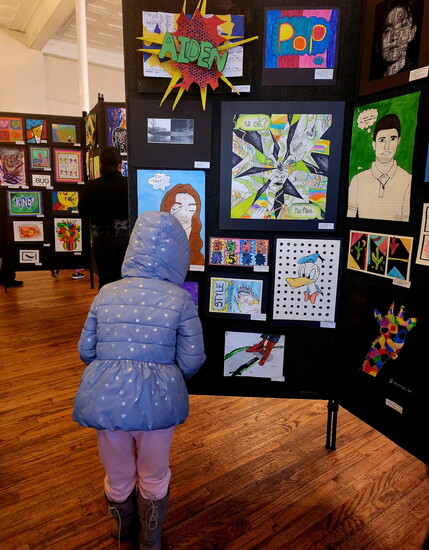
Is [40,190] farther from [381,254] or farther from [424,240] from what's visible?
[424,240]

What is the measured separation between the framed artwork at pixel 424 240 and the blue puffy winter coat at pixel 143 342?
31.9 inches

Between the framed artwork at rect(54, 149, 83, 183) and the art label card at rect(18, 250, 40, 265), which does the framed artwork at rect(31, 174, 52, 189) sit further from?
the art label card at rect(18, 250, 40, 265)

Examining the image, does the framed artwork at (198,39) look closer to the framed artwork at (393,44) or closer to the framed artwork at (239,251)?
the framed artwork at (393,44)

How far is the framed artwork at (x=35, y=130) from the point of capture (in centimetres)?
450

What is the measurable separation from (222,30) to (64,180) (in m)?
3.54

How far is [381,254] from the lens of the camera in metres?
1.57

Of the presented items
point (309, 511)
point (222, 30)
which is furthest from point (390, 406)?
point (222, 30)

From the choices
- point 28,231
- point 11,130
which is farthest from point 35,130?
point 28,231

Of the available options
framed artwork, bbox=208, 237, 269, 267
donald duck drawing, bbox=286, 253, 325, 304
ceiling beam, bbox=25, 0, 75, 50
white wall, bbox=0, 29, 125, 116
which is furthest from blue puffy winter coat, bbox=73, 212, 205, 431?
white wall, bbox=0, 29, 125, 116

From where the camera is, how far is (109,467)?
137 cm

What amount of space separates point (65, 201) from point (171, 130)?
3399 mm

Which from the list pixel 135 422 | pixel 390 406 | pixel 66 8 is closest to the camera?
pixel 135 422

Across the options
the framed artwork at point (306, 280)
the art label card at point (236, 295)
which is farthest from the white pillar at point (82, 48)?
the framed artwork at point (306, 280)

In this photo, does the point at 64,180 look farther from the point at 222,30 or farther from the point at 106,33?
the point at 106,33
